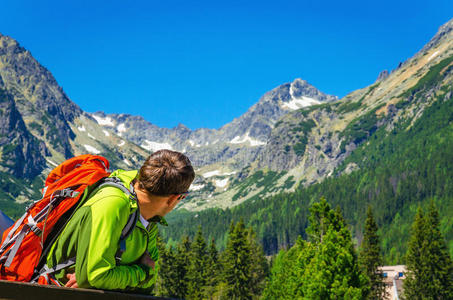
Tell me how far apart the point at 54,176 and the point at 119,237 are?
35.0 inches

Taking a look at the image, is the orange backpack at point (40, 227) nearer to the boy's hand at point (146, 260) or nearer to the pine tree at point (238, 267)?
the boy's hand at point (146, 260)

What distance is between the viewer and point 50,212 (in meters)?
3.01

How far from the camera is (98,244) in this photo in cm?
283

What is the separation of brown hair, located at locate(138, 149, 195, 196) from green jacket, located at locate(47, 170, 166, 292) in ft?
0.94

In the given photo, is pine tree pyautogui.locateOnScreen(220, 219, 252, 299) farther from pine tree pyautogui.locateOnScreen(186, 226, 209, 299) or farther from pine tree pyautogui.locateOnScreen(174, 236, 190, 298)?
pine tree pyautogui.locateOnScreen(186, 226, 209, 299)

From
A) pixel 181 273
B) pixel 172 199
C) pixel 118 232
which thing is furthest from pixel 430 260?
pixel 118 232

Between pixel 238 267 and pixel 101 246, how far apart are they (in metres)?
55.9

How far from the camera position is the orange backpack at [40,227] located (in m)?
2.92

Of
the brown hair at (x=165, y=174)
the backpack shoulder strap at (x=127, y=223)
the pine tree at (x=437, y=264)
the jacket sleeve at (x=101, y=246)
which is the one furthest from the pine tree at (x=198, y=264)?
the jacket sleeve at (x=101, y=246)

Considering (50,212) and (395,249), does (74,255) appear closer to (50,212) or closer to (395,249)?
(50,212)

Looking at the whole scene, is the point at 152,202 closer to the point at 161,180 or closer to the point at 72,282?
the point at 161,180

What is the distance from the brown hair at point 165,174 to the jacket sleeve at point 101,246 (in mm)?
442

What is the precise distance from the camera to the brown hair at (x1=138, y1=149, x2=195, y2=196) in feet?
10.9

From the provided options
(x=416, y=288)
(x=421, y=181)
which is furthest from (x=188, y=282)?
(x=421, y=181)
